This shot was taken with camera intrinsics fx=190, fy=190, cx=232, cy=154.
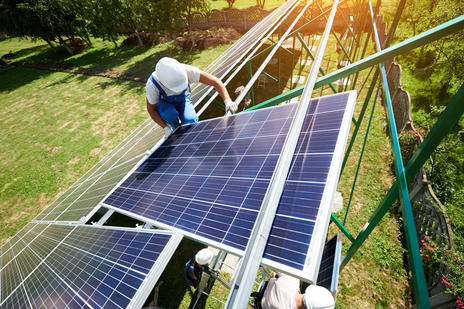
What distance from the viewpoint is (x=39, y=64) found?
98.2 ft

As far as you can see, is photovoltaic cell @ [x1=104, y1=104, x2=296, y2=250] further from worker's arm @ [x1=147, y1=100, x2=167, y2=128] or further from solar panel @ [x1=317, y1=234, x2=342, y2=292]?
solar panel @ [x1=317, y1=234, x2=342, y2=292]

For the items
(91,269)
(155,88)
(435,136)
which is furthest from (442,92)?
(91,269)

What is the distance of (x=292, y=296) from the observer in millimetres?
3707

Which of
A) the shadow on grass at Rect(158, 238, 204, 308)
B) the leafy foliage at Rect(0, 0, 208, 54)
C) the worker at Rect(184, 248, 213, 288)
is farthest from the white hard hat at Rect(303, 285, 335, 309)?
the leafy foliage at Rect(0, 0, 208, 54)

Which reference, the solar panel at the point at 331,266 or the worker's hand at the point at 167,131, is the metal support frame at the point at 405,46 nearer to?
the worker's hand at the point at 167,131

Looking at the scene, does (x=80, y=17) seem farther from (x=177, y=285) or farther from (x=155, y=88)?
(x=177, y=285)

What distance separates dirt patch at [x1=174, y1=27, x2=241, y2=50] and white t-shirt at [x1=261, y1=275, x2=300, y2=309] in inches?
993

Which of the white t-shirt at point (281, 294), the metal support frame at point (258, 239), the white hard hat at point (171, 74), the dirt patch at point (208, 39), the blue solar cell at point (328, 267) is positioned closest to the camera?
the metal support frame at point (258, 239)

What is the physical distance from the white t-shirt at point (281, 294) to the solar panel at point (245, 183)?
2440mm

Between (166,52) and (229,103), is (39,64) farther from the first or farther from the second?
(229,103)

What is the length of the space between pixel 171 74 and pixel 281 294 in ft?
17.7

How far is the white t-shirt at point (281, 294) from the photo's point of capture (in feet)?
12.2

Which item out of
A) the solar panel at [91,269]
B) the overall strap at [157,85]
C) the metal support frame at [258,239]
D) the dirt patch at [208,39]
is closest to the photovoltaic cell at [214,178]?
the metal support frame at [258,239]

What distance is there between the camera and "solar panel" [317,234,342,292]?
3.98 meters
